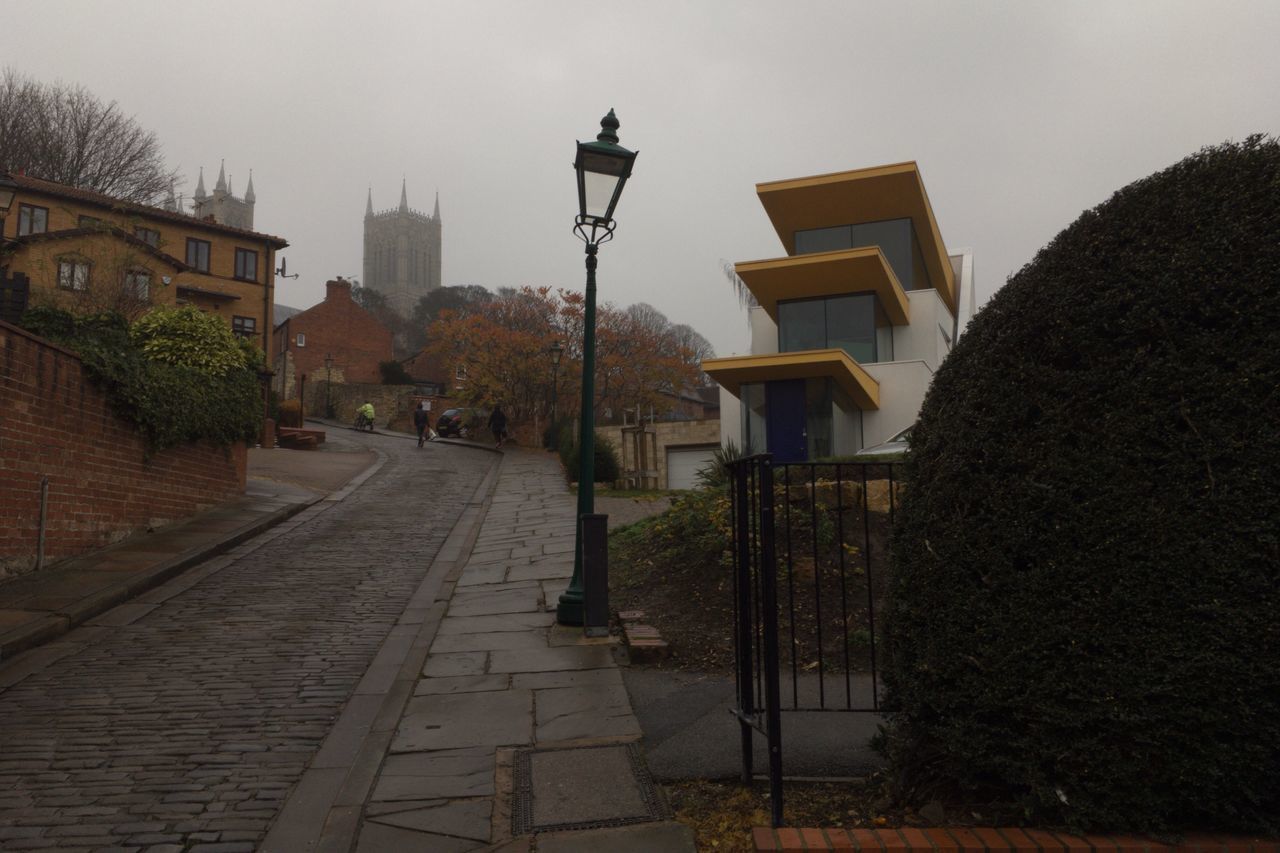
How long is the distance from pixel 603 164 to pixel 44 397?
6525 millimetres

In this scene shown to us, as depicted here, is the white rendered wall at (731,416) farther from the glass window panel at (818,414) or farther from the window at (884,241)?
the window at (884,241)

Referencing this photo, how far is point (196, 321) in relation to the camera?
49.0ft

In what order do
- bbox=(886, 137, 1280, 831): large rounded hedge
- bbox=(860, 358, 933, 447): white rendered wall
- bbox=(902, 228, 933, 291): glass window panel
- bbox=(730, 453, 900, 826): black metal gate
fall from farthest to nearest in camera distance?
bbox=(902, 228, 933, 291): glass window panel, bbox=(860, 358, 933, 447): white rendered wall, bbox=(730, 453, 900, 826): black metal gate, bbox=(886, 137, 1280, 831): large rounded hedge

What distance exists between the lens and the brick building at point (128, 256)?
20.4 meters

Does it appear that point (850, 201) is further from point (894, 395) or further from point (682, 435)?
point (682, 435)

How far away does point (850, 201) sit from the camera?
85.4 feet

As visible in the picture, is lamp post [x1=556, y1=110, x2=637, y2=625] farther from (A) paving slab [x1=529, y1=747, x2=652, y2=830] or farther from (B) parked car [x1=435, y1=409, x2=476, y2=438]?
(B) parked car [x1=435, y1=409, x2=476, y2=438]

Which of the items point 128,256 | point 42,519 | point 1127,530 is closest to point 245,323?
point 128,256

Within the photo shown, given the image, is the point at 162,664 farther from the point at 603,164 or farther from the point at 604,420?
the point at 604,420

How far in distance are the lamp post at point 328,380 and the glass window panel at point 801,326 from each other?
125 ft

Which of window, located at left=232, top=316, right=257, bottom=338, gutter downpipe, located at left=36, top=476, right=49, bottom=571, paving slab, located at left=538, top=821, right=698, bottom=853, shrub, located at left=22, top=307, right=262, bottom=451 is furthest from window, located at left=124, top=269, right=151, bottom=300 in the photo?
paving slab, located at left=538, top=821, right=698, bottom=853

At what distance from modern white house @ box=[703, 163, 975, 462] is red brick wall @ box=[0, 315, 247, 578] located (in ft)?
46.5

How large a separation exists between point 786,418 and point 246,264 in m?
30.9

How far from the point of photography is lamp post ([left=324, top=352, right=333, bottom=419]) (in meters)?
56.4
